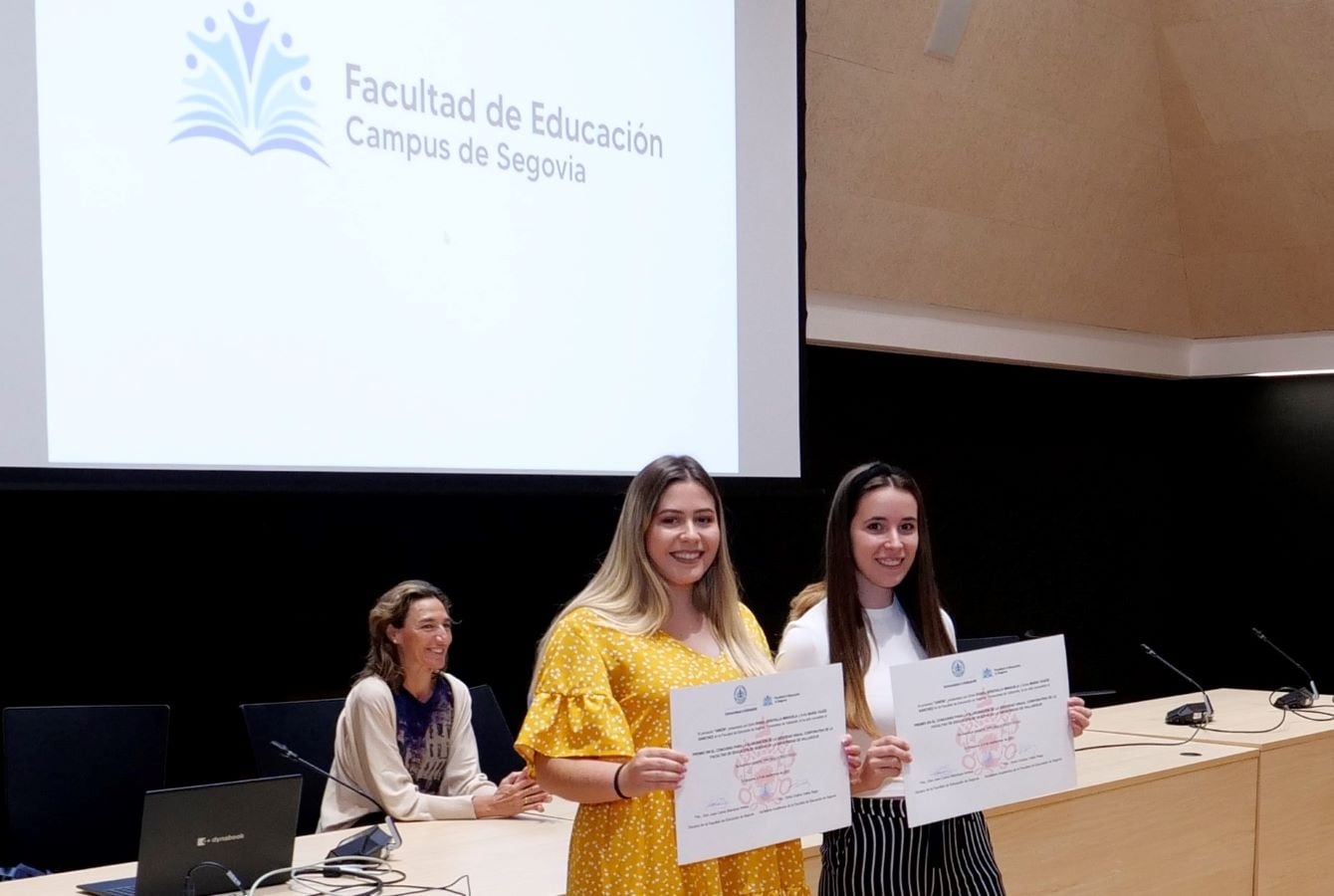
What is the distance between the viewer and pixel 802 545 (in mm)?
6152

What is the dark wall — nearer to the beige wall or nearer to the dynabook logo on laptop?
the beige wall

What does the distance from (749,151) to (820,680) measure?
3031 mm

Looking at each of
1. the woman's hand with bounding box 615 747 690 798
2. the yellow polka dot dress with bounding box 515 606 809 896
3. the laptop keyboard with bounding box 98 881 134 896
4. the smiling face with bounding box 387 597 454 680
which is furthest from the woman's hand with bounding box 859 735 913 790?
the smiling face with bounding box 387 597 454 680

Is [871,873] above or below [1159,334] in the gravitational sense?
below

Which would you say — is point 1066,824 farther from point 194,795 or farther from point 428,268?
point 428,268

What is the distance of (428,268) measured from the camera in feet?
13.7

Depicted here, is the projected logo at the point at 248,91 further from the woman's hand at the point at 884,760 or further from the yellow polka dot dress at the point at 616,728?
the woman's hand at the point at 884,760

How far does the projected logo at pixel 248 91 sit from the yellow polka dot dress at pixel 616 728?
2.20 m

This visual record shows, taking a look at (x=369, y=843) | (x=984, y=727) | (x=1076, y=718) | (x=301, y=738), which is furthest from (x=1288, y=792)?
(x=301, y=738)

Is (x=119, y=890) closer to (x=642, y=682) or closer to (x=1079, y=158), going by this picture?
(x=642, y=682)

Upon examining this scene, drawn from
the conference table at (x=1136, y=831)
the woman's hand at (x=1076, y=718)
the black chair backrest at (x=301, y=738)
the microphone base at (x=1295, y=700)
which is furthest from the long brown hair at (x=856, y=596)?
the microphone base at (x=1295, y=700)

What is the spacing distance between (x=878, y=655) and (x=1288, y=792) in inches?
84.6

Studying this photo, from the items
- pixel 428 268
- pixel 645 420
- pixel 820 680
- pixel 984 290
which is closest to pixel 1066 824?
pixel 820 680

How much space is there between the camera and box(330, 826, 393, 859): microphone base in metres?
2.79
